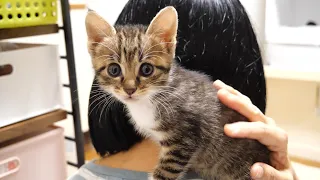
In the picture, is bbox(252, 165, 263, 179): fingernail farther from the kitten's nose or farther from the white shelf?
the white shelf

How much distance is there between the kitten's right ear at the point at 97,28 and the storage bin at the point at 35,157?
0.58 m

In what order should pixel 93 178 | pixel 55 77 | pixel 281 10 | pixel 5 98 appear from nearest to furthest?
1. pixel 93 178
2. pixel 5 98
3. pixel 55 77
4. pixel 281 10

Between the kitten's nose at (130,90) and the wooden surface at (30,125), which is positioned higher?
the kitten's nose at (130,90)

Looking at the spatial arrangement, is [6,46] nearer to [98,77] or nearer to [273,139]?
[98,77]

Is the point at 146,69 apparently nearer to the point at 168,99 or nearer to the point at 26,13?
the point at 168,99

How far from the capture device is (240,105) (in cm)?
81

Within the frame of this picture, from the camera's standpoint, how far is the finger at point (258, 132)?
0.78 m

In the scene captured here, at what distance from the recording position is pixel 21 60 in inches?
46.3

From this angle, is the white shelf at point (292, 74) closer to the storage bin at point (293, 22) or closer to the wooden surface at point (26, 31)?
the storage bin at point (293, 22)

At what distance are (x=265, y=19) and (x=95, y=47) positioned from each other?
1187 mm

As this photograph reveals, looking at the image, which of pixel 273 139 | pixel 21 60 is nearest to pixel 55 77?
pixel 21 60

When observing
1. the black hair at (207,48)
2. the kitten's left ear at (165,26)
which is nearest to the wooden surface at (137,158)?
the black hair at (207,48)

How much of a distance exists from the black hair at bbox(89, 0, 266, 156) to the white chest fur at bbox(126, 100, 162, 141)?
0.29ft

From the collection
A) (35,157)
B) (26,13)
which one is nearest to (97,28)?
(26,13)
